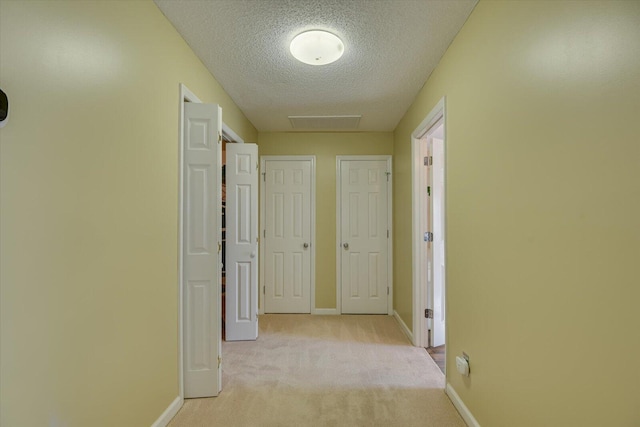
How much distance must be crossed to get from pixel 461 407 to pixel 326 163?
9.88 ft

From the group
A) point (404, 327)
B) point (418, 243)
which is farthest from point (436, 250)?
point (404, 327)

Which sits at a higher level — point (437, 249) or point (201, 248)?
point (201, 248)

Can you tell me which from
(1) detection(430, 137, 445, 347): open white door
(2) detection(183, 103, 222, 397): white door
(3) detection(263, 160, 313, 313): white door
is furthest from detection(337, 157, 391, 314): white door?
(2) detection(183, 103, 222, 397): white door

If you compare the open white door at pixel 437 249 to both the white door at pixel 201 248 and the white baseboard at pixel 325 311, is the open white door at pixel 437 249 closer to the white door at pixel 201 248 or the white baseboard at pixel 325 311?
the white baseboard at pixel 325 311

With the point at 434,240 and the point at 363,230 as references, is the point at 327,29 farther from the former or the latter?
the point at 363,230

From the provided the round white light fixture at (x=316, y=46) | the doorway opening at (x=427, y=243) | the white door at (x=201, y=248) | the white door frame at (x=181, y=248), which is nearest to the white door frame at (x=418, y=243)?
the doorway opening at (x=427, y=243)

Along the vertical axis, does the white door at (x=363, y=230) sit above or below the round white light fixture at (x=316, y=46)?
below

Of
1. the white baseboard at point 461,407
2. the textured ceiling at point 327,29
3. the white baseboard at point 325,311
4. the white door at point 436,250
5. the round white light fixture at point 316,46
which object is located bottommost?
the white baseboard at point 325,311

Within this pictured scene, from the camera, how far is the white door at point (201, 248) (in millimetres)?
2059

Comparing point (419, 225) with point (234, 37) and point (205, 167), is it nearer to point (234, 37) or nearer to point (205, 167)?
point (205, 167)

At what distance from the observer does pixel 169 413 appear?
6.00ft

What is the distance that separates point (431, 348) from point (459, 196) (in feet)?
5.77

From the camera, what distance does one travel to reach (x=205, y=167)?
2080mm

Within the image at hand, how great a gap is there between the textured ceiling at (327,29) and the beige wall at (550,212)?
30 centimetres
